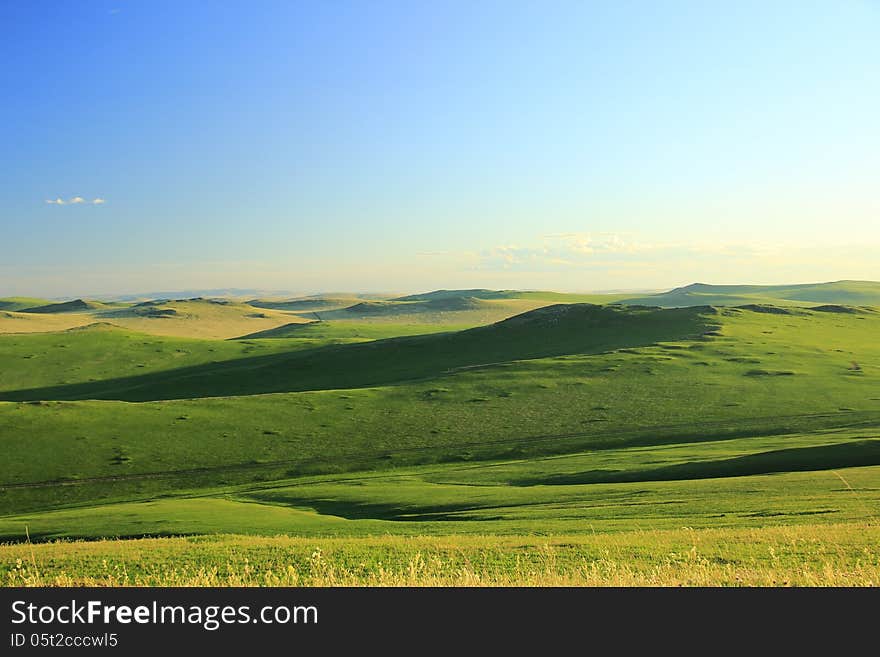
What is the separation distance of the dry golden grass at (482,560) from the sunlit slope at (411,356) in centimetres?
9185

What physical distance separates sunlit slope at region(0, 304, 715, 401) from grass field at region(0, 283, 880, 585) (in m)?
0.82

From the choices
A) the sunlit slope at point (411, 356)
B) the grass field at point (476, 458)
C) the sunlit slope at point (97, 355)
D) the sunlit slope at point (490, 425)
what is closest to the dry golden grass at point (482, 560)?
the grass field at point (476, 458)

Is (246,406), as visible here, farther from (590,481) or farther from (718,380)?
(718,380)

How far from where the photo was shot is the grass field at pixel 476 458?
22.5m

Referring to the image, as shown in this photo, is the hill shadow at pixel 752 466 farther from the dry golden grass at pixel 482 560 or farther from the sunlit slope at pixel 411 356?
the sunlit slope at pixel 411 356

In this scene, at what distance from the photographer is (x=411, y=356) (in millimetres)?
144500

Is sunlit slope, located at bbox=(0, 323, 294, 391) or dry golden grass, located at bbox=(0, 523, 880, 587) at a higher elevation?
dry golden grass, located at bbox=(0, 523, 880, 587)

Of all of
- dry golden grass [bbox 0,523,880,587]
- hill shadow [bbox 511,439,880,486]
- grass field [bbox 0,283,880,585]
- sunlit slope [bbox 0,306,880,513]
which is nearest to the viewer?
dry golden grass [bbox 0,523,880,587]

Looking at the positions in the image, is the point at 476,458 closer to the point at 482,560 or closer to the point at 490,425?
the point at 490,425

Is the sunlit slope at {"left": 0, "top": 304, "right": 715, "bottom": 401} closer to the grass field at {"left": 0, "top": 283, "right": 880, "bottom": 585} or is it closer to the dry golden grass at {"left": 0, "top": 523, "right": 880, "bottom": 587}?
the grass field at {"left": 0, "top": 283, "right": 880, "bottom": 585}

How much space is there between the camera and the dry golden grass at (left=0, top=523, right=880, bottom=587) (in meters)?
15.7

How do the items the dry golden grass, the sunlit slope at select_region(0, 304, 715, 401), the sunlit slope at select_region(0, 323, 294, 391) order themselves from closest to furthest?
the dry golden grass → the sunlit slope at select_region(0, 304, 715, 401) → the sunlit slope at select_region(0, 323, 294, 391)

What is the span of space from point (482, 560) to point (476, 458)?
4998cm

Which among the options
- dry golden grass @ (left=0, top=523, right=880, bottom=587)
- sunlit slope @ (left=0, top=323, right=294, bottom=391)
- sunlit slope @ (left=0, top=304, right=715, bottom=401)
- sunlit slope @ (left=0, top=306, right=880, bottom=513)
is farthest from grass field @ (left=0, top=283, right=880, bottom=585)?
sunlit slope @ (left=0, top=323, right=294, bottom=391)
